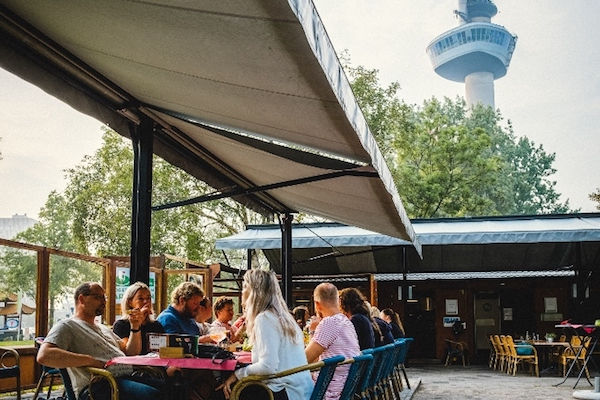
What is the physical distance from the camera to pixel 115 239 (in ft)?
94.9

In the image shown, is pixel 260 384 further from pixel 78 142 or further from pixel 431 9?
pixel 431 9

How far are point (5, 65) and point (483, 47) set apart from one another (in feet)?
382

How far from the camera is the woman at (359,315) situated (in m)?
6.33

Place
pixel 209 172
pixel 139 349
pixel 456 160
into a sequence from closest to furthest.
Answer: pixel 139 349, pixel 209 172, pixel 456 160

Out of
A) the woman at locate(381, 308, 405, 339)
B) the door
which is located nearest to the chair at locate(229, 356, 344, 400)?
the woman at locate(381, 308, 405, 339)

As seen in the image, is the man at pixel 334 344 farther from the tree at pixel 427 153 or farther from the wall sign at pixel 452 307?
the tree at pixel 427 153

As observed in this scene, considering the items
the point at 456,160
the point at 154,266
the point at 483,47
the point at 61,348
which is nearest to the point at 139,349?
the point at 61,348

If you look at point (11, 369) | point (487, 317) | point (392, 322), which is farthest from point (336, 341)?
point (487, 317)

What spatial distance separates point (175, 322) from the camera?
579cm

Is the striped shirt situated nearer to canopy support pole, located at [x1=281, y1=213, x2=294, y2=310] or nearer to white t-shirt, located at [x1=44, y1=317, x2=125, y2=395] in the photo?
white t-shirt, located at [x1=44, y1=317, x2=125, y2=395]

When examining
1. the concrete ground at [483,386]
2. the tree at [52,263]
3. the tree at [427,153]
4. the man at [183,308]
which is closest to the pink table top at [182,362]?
the man at [183,308]

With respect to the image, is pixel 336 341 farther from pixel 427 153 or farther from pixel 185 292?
pixel 427 153

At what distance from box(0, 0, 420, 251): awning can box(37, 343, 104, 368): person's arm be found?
1.62m

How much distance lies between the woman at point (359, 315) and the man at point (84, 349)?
230 cm
